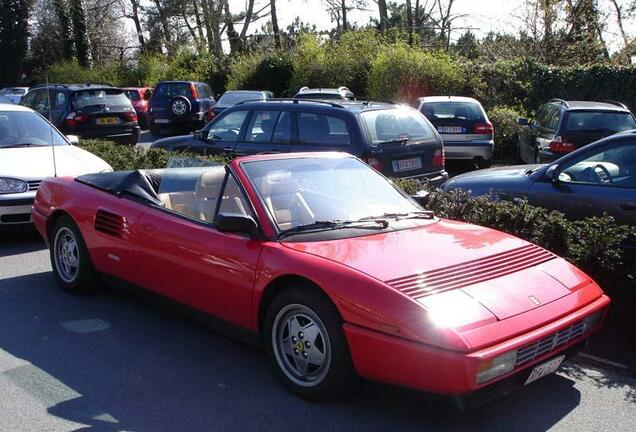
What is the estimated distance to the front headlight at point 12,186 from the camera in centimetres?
779

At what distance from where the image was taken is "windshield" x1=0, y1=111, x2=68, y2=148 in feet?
29.4

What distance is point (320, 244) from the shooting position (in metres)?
4.21

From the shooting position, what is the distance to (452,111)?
557 inches

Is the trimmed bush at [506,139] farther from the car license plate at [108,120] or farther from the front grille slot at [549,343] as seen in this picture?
the front grille slot at [549,343]

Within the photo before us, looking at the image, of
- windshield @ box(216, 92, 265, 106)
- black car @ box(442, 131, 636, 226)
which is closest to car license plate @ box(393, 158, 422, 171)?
black car @ box(442, 131, 636, 226)

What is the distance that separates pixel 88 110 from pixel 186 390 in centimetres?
1183

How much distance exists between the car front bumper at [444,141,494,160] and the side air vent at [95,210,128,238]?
937 centimetres

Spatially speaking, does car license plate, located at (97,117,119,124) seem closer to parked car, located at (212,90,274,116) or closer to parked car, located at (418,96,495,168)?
parked car, located at (212,90,274,116)

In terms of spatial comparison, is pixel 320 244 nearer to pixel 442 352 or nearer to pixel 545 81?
pixel 442 352

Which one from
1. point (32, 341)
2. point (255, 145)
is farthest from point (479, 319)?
point (255, 145)

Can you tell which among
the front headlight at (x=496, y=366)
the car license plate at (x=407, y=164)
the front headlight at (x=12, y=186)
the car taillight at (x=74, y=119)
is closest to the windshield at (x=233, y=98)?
the car taillight at (x=74, y=119)

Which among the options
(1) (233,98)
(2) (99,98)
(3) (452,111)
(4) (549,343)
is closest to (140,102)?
(1) (233,98)

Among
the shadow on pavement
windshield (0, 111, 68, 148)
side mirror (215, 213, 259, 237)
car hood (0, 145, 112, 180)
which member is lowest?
the shadow on pavement

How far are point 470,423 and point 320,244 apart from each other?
1367 millimetres
